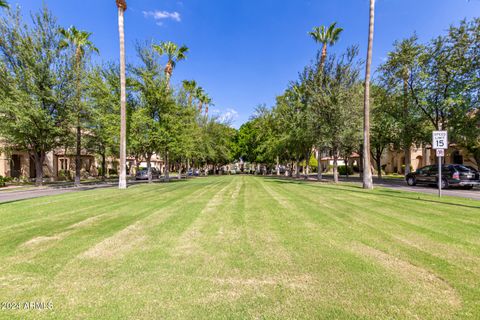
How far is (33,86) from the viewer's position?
19.7 m

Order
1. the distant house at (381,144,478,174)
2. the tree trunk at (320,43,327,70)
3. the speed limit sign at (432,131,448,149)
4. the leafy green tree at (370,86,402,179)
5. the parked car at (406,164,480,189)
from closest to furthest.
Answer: the speed limit sign at (432,131,448,149)
the parked car at (406,164,480,189)
the tree trunk at (320,43,327,70)
the leafy green tree at (370,86,402,179)
the distant house at (381,144,478,174)

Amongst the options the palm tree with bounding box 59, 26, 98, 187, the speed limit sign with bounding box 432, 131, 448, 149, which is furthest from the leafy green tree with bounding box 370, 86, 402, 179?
the palm tree with bounding box 59, 26, 98, 187

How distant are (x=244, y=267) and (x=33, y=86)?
24760 millimetres

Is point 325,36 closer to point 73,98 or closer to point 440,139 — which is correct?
point 440,139

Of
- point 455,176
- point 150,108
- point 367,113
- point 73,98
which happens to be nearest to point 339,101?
point 367,113

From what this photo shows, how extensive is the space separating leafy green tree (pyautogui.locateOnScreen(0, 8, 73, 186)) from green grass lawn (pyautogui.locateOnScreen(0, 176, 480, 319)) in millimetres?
17479

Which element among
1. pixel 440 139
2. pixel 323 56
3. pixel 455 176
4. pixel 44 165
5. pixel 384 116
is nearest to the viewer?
pixel 440 139

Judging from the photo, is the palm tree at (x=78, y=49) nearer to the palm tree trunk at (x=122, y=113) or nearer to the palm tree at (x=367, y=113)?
the palm tree trunk at (x=122, y=113)

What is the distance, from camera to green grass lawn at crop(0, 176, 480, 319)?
2.62 m

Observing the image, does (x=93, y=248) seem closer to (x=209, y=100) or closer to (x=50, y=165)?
(x=50, y=165)

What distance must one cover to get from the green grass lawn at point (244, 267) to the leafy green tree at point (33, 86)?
1748 cm

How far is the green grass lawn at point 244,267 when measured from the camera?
262 centimetres

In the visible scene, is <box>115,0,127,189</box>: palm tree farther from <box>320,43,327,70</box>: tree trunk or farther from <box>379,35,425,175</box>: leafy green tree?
<box>379,35,425,175</box>: leafy green tree

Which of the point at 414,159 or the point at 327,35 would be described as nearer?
the point at 327,35
